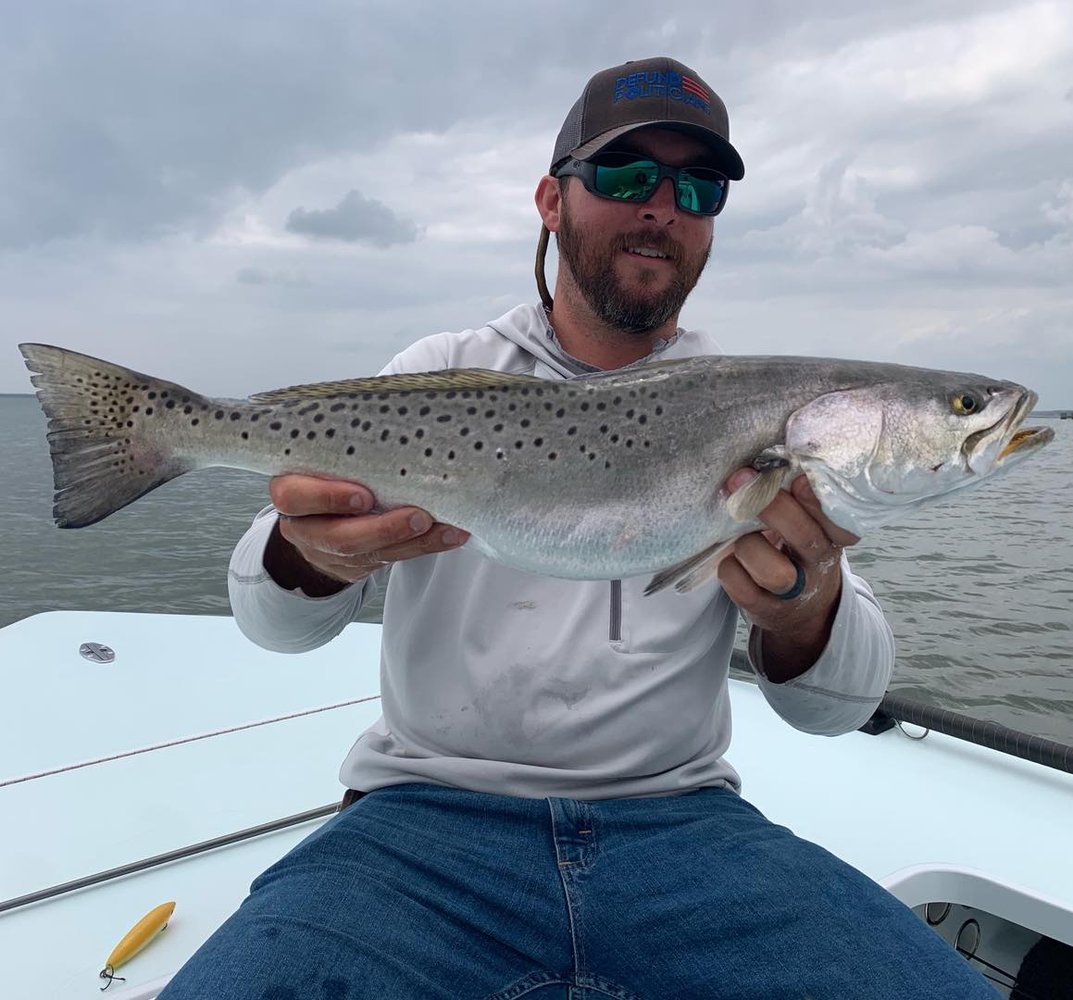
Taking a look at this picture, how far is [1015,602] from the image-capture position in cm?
1391

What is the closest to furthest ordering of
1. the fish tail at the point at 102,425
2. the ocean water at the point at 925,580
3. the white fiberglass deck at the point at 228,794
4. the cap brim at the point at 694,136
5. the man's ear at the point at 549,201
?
1. the fish tail at the point at 102,425
2. the white fiberglass deck at the point at 228,794
3. the cap brim at the point at 694,136
4. the man's ear at the point at 549,201
5. the ocean water at the point at 925,580

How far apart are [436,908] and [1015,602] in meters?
14.2

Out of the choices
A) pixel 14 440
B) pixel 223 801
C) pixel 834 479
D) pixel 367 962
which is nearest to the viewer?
pixel 367 962

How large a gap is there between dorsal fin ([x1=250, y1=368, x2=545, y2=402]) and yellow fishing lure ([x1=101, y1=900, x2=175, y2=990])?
73.1 inches

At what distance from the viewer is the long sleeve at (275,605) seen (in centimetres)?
293

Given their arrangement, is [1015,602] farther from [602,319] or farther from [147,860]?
[147,860]

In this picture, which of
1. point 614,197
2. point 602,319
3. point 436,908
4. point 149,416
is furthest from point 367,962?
point 614,197

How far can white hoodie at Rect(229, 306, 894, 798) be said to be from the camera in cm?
284

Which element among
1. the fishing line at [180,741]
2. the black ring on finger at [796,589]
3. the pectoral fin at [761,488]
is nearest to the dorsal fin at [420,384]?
the pectoral fin at [761,488]

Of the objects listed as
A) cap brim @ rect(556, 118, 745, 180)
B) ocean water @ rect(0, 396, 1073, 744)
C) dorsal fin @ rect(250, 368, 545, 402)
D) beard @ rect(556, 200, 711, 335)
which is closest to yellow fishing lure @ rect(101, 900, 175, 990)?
dorsal fin @ rect(250, 368, 545, 402)

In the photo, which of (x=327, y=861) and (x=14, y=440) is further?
(x=14, y=440)

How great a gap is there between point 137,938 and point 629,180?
337 centimetres

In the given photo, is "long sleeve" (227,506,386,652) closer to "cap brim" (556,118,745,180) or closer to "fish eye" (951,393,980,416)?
"cap brim" (556,118,745,180)

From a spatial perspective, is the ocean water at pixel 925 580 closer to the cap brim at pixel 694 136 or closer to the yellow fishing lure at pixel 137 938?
the cap brim at pixel 694 136
